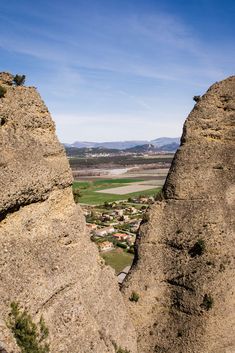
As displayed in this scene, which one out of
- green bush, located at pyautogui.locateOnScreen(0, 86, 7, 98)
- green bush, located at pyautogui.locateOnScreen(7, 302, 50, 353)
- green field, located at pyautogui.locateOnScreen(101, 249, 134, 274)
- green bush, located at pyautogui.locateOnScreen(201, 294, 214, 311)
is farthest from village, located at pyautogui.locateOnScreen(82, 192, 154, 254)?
green bush, located at pyautogui.locateOnScreen(7, 302, 50, 353)

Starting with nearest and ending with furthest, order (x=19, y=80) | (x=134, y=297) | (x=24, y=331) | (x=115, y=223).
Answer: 1. (x=24, y=331)
2. (x=19, y=80)
3. (x=134, y=297)
4. (x=115, y=223)

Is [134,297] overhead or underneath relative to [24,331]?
underneath

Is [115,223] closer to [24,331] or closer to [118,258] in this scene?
[118,258]

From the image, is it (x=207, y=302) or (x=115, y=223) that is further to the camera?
(x=115, y=223)

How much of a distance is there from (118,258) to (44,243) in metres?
77.8

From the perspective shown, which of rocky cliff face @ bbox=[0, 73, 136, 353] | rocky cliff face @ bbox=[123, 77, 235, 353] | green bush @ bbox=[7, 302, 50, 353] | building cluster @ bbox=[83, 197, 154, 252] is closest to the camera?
green bush @ bbox=[7, 302, 50, 353]

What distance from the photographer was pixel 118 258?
3814 inches

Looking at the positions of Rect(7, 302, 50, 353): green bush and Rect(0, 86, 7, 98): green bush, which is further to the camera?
Rect(0, 86, 7, 98): green bush

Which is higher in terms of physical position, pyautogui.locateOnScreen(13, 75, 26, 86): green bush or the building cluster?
pyautogui.locateOnScreen(13, 75, 26, 86): green bush

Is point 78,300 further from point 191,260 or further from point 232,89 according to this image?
point 232,89

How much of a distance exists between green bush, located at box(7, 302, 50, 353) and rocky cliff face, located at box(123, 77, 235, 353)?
12474 mm

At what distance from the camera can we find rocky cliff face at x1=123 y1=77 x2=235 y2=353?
28.1 metres

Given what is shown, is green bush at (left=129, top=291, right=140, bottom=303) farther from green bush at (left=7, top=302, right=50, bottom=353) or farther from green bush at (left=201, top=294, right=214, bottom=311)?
green bush at (left=7, top=302, right=50, bottom=353)

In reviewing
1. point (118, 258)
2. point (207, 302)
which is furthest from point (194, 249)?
point (118, 258)
